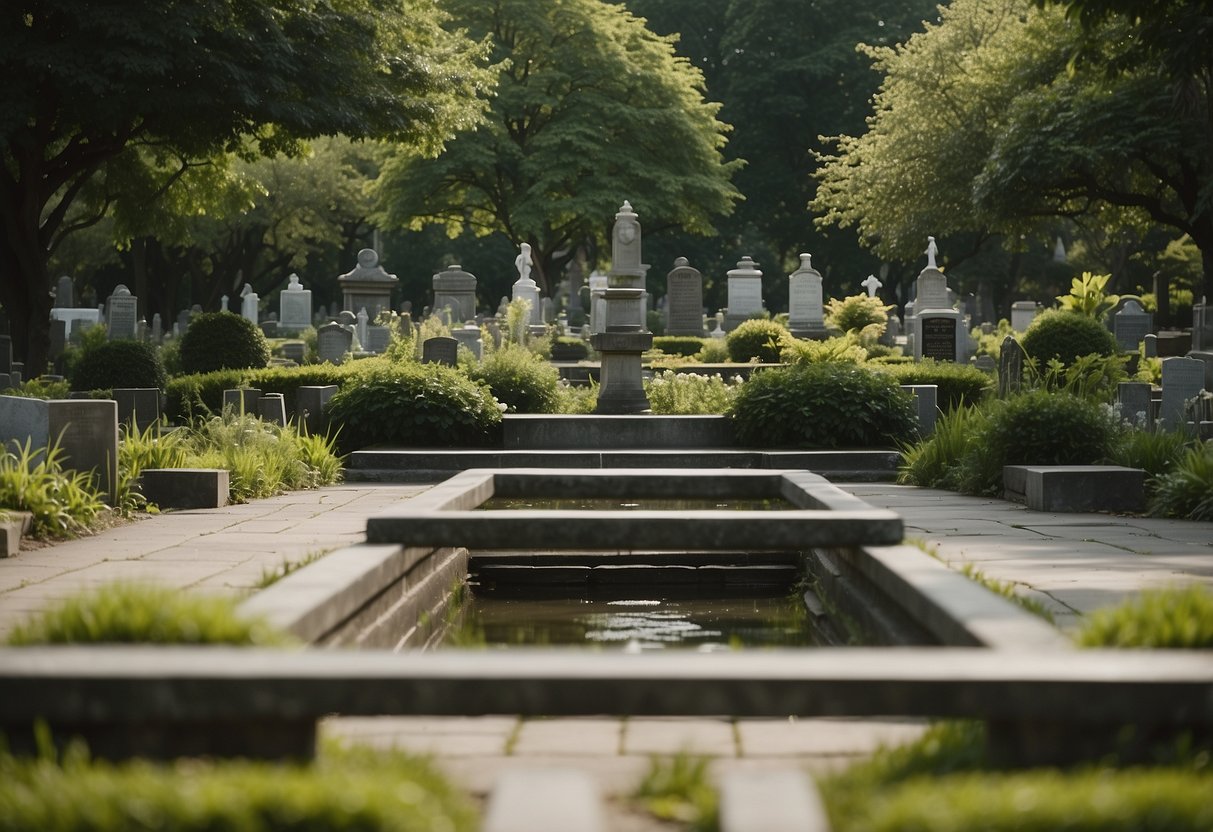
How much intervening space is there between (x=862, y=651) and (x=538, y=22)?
1665 inches

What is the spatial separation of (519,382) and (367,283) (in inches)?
774

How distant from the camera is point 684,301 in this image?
39156 millimetres

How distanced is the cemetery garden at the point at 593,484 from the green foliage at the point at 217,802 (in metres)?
0.01

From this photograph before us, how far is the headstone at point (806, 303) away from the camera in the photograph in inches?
1441

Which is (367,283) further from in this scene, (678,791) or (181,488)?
(678,791)

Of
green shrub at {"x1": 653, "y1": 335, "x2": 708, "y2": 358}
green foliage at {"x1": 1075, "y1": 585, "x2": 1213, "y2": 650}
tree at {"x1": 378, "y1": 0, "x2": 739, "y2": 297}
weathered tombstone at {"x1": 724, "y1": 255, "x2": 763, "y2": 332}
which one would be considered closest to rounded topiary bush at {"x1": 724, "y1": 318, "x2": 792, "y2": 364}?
green shrub at {"x1": 653, "y1": 335, "x2": 708, "y2": 358}

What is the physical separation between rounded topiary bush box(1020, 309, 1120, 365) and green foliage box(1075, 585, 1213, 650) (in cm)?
1982

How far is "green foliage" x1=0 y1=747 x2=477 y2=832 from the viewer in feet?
10.1

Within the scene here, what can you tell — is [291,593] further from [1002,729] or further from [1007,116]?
[1007,116]

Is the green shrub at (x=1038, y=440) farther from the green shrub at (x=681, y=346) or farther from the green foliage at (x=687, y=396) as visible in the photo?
the green shrub at (x=681, y=346)

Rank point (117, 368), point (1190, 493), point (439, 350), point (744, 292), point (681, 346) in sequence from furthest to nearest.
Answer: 1. point (744, 292)
2. point (681, 346)
3. point (117, 368)
4. point (439, 350)
5. point (1190, 493)

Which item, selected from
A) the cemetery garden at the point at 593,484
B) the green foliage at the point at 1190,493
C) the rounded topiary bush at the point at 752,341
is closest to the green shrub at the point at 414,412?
the cemetery garden at the point at 593,484

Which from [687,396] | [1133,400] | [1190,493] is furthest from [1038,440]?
[687,396]

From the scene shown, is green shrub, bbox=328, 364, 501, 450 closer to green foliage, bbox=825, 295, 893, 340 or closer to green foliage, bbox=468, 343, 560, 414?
green foliage, bbox=468, 343, 560, 414
